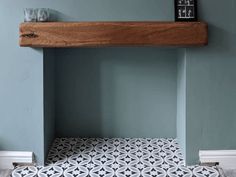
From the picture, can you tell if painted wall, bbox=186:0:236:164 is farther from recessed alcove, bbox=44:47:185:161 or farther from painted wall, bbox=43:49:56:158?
painted wall, bbox=43:49:56:158

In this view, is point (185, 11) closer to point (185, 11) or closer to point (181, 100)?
point (185, 11)

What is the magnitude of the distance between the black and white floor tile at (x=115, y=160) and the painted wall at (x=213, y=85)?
0.56 ft

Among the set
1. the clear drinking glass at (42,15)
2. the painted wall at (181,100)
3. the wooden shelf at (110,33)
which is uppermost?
the clear drinking glass at (42,15)

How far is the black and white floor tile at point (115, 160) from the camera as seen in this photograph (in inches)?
93.5

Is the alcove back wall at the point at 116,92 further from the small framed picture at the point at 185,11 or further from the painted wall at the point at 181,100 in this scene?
the small framed picture at the point at 185,11

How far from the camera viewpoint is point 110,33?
2.30 meters

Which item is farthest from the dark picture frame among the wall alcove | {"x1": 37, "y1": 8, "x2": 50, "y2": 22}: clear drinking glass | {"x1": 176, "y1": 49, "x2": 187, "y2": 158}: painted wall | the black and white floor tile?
the black and white floor tile

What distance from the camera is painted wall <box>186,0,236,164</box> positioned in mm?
2404

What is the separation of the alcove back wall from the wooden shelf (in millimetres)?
569

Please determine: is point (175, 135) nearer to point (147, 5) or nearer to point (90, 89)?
point (90, 89)

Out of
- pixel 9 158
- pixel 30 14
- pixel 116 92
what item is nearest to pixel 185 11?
pixel 116 92

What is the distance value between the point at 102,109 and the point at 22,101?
729 mm

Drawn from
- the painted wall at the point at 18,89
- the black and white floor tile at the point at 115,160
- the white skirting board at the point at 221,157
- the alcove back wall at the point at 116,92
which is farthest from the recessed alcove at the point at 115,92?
the white skirting board at the point at 221,157

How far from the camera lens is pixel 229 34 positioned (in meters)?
2.42
